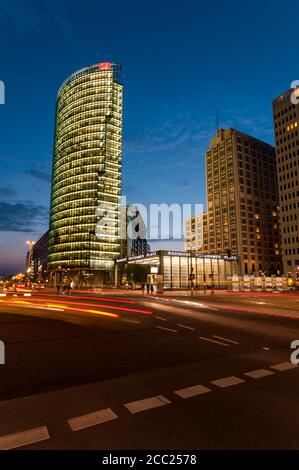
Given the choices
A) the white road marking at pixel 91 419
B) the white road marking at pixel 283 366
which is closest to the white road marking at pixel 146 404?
the white road marking at pixel 91 419

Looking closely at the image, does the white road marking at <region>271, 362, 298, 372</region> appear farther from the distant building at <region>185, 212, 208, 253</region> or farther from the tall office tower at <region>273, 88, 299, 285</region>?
the distant building at <region>185, 212, 208, 253</region>

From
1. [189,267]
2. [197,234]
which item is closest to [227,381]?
[189,267]

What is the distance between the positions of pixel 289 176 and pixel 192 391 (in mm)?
127700

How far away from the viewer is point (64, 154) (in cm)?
13675

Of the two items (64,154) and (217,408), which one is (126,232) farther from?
(217,408)

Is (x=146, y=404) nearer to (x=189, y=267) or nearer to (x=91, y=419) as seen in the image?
(x=91, y=419)

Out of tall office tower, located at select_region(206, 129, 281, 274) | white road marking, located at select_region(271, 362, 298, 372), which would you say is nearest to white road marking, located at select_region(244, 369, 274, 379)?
white road marking, located at select_region(271, 362, 298, 372)

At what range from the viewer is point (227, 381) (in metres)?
6.04

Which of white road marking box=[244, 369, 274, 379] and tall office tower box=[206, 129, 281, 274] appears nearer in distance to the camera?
white road marking box=[244, 369, 274, 379]

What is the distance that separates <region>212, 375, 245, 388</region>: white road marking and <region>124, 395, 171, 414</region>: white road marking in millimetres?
1336

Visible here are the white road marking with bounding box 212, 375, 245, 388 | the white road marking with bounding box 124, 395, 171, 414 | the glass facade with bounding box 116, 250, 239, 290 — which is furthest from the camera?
the glass facade with bounding box 116, 250, 239, 290

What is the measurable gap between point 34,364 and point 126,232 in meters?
138

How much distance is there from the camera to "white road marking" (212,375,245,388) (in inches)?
229

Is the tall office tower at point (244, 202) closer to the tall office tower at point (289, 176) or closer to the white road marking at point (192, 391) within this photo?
the tall office tower at point (289, 176)
